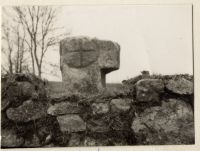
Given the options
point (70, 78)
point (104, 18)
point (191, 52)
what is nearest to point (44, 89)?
point (70, 78)

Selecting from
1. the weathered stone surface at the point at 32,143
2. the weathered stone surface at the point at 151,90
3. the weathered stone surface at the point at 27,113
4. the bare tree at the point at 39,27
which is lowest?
the weathered stone surface at the point at 32,143

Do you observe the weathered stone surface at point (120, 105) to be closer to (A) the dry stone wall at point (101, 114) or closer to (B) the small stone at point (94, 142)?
(A) the dry stone wall at point (101, 114)

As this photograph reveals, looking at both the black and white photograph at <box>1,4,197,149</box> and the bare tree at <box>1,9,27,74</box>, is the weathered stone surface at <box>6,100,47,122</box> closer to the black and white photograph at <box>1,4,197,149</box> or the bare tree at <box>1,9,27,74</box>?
the black and white photograph at <box>1,4,197,149</box>

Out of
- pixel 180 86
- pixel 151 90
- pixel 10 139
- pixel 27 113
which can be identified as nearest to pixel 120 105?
pixel 151 90

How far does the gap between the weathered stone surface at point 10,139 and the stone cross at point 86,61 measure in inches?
22.6

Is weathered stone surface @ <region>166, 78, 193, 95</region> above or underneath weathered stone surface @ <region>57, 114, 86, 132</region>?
above

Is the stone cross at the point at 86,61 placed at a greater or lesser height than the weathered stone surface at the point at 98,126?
greater

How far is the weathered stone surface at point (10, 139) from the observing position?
2.42m

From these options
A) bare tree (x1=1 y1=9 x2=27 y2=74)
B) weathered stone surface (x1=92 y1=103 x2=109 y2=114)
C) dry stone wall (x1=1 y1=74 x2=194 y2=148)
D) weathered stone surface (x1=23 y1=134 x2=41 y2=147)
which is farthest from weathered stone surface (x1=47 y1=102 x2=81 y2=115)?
bare tree (x1=1 y1=9 x2=27 y2=74)

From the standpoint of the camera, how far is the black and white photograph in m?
2.45

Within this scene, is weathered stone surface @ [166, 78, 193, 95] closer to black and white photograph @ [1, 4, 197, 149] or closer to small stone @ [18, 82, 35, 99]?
black and white photograph @ [1, 4, 197, 149]

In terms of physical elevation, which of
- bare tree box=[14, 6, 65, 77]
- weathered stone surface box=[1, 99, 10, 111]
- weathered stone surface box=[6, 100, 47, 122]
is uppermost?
bare tree box=[14, 6, 65, 77]

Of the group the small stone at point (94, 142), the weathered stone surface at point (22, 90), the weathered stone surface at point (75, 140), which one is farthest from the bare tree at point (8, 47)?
the small stone at point (94, 142)

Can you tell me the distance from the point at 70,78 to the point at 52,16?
52 cm
